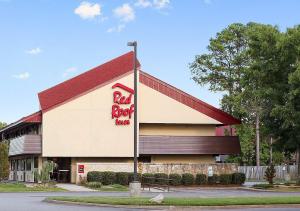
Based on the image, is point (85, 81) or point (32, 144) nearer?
point (32, 144)

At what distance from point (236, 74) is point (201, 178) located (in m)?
21.8

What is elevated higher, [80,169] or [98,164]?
[98,164]

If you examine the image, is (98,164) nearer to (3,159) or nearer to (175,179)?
(175,179)

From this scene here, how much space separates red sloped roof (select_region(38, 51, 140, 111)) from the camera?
55.4 meters

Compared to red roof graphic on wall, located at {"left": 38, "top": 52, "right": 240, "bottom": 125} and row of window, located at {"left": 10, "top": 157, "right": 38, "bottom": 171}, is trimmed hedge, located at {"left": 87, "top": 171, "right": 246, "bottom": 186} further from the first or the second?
row of window, located at {"left": 10, "top": 157, "right": 38, "bottom": 171}

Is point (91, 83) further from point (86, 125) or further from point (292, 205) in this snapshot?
point (292, 205)

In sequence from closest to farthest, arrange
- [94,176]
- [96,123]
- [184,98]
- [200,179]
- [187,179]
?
[94,176]
[187,179]
[200,179]
[96,123]
[184,98]

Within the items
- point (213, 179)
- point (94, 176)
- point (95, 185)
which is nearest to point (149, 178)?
point (94, 176)

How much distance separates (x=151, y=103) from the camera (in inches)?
2285

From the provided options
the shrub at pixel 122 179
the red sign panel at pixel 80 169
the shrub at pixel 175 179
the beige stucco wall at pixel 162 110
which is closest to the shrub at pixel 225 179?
the shrub at pixel 175 179

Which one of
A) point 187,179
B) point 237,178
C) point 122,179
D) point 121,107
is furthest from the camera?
point 121,107

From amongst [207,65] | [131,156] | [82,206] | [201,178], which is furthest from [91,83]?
[82,206]

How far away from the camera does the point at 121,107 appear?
2213 inches

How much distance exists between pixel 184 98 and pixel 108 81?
776 cm
